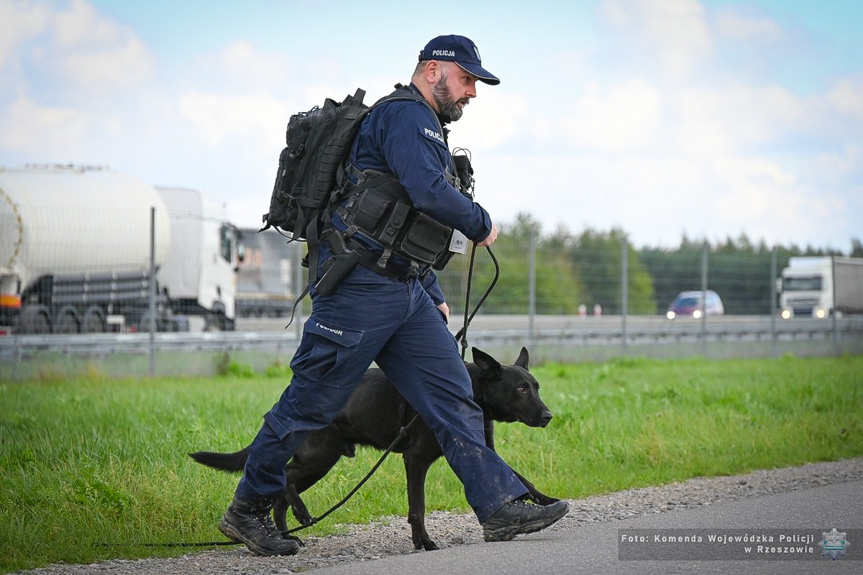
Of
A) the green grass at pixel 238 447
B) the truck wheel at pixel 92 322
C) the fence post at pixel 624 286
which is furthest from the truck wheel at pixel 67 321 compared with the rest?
the fence post at pixel 624 286

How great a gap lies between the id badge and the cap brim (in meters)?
0.70

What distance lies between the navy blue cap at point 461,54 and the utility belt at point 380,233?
0.59 metres

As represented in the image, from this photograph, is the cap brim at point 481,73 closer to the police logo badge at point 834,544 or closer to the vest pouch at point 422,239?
the vest pouch at point 422,239

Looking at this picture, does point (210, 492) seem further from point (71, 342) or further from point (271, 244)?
point (271, 244)

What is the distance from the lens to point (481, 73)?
186 inches

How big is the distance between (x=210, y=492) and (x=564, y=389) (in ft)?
24.0

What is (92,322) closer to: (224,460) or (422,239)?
(224,460)

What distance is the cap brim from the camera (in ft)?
15.5

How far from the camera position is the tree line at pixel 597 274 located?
17109mm

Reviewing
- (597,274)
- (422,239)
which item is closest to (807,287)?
(597,274)

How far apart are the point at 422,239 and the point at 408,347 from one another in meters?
0.51

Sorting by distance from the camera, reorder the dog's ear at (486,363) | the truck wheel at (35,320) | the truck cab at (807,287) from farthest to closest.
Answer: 1. the truck cab at (807,287)
2. the truck wheel at (35,320)
3. the dog's ear at (486,363)

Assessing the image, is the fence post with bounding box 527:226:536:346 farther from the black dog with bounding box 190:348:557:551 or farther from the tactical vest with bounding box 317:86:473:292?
the tactical vest with bounding box 317:86:473:292

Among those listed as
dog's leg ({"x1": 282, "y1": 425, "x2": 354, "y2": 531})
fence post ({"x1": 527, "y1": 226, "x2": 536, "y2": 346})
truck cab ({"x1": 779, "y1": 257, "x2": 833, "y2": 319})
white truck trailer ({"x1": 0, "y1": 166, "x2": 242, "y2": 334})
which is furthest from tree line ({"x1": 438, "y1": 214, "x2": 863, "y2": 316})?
truck cab ({"x1": 779, "y1": 257, "x2": 833, "y2": 319})
